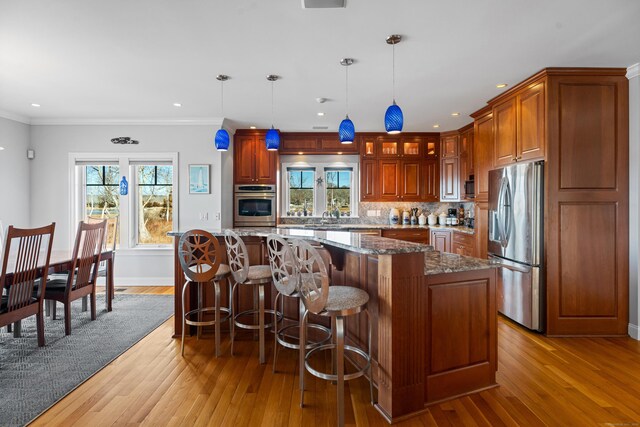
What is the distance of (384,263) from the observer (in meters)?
1.96

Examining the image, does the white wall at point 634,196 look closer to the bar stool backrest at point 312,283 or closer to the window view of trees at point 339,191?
the bar stool backrest at point 312,283

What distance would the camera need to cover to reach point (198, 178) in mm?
5148

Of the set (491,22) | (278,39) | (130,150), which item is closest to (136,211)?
(130,150)

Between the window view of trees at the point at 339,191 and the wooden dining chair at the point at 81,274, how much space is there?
367cm

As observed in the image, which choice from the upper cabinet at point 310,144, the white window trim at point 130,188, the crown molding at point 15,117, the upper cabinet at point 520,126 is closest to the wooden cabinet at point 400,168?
the upper cabinet at point 310,144

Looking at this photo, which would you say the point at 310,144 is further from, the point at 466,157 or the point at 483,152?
the point at 483,152

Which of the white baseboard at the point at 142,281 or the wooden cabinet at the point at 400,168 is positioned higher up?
the wooden cabinet at the point at 400,168

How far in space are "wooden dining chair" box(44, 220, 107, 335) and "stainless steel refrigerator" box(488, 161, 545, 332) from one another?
4.17 m

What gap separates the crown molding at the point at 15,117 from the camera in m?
4.72

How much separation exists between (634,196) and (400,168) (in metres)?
A: 3.33

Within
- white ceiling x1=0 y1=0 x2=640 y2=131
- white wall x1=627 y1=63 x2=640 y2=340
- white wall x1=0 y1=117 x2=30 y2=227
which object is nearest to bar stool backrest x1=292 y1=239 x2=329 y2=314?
white ceiling x1=0 y1=0 x2=640 y2=131

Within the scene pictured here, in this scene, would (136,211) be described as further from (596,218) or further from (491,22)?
(596,218)

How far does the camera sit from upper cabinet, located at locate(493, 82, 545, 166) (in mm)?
3277

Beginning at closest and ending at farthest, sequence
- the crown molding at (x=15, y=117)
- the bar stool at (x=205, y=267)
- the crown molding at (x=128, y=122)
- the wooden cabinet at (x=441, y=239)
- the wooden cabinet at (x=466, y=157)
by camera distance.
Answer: the bar stool at (x=205, y=267)
the crown molding at (x=15, y=117)
the crown molding at (x=128, y=122)
the wooden cabinet at (x=466, y=157)
the wooden cabinet at (x=441, y=239)
